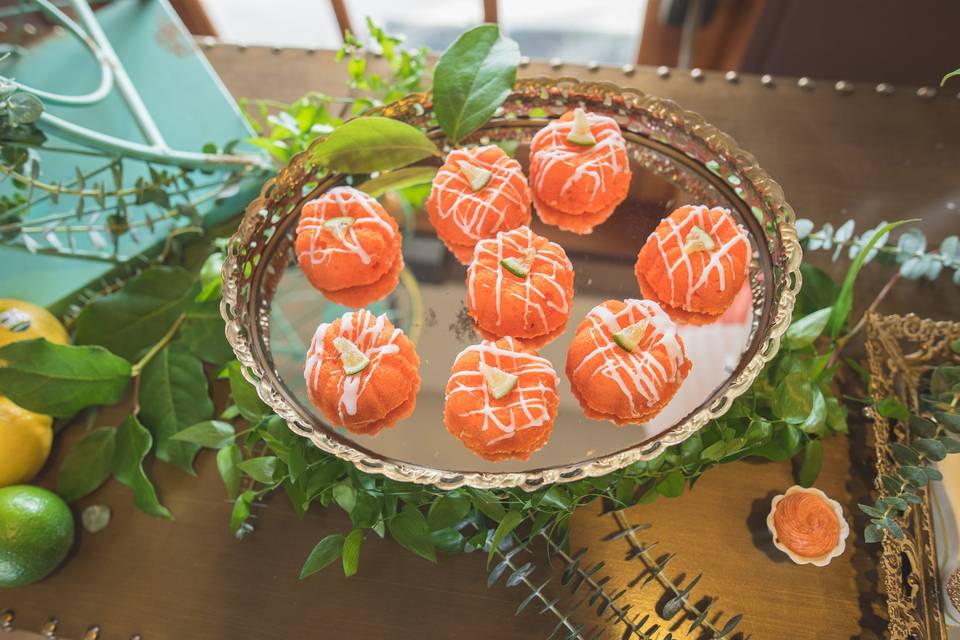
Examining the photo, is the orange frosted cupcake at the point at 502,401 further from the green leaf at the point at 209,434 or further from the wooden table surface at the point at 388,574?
the green leaf at the point at 209,434

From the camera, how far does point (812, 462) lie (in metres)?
0.87

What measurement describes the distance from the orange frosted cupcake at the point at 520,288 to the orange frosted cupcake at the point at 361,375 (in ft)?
0.41

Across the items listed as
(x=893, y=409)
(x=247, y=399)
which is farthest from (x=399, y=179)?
(x=893, y=409)

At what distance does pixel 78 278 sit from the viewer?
1126mm

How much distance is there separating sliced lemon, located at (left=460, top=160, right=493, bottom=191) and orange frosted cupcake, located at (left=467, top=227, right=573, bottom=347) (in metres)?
0.08

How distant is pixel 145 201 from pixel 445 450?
2.03 feet

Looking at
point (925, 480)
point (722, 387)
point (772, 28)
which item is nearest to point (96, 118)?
point (722, 387)

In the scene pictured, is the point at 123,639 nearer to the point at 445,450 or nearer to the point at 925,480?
the point at 445,450

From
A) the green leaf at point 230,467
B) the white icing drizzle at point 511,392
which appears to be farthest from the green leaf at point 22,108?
the white icing drizzle at point 511,392

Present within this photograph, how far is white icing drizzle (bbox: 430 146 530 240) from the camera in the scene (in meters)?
0.98

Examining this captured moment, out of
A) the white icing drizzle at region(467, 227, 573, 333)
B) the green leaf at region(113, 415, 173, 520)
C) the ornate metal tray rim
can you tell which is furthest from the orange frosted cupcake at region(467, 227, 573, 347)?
the green leaf at region(113, 415, 173, 520)

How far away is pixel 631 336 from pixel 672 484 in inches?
7.2

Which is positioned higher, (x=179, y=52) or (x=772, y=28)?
(x=772, y=28)

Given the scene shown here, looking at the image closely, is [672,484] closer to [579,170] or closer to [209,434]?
[579,170]
